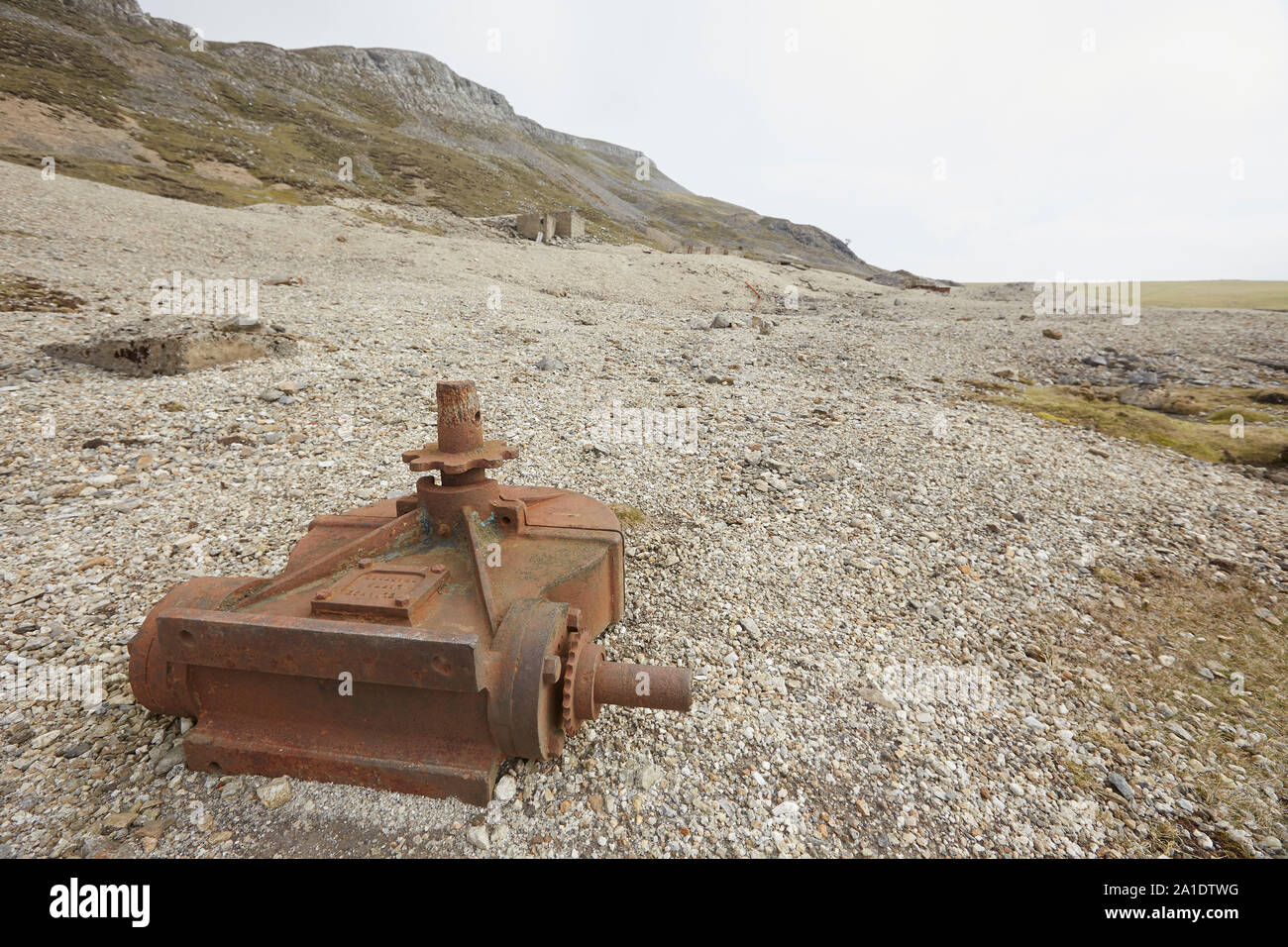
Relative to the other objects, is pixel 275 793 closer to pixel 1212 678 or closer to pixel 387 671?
pixel 387 671

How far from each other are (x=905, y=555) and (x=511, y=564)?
12.6ft

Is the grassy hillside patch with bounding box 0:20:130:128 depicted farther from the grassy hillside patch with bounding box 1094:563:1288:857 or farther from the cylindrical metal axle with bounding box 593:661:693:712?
Result: the grassy hillside patch with bounding box 1094:563:1288:857

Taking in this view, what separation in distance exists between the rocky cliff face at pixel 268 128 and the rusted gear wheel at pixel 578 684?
3716 cm

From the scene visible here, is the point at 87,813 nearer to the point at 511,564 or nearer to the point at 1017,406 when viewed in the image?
the point at 511,564

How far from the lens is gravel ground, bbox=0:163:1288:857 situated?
2.64 meters

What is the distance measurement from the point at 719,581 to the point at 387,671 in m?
2.87

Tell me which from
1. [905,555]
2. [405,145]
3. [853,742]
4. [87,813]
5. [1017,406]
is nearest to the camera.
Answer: [87,813]

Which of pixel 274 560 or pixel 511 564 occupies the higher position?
pixel 511 564

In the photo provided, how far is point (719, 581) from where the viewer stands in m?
4.58

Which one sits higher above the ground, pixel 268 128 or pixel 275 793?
pixel 268 128

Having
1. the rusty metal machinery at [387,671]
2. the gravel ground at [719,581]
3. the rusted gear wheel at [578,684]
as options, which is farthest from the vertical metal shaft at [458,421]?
the gravel ground at [719,581]

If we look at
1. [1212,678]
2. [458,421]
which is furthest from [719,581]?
[1212,678]

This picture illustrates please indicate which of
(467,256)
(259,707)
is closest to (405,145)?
(467,256)

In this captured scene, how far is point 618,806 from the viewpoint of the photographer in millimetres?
2703
